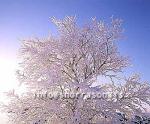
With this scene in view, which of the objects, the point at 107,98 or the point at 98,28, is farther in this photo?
the point at 98,28

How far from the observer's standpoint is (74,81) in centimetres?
1870

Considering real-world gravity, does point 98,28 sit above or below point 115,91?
above

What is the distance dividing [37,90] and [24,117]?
6.42ft

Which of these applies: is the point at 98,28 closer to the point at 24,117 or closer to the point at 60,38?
the point at 60,38

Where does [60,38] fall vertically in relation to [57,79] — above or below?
above

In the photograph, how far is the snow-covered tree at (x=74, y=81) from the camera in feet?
59.2

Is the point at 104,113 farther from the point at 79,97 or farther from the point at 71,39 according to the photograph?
the point at 71,39

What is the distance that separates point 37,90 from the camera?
18016 mm

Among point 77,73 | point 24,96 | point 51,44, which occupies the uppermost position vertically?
point 51,44

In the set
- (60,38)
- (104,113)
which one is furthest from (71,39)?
(104,113)

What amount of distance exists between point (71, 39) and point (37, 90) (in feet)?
12.4

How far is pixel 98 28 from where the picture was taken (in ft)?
64.4

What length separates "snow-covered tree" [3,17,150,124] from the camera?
59.2 feet

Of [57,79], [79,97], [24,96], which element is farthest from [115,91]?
[24,96]
